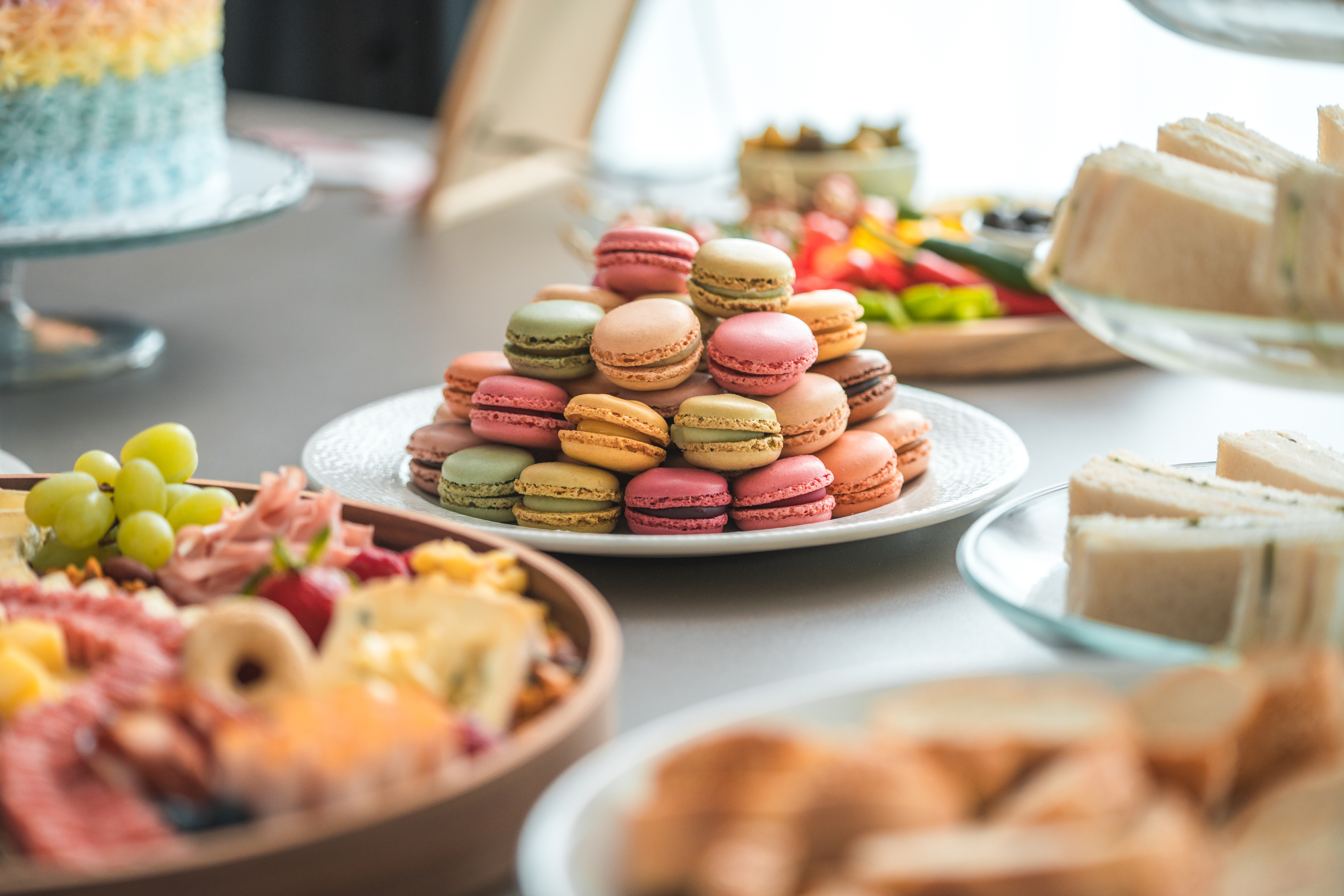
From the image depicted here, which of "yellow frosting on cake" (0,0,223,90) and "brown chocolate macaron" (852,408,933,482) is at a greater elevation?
"yellow frosting on cake" (0,0,223,90)

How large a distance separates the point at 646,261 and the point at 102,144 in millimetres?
747

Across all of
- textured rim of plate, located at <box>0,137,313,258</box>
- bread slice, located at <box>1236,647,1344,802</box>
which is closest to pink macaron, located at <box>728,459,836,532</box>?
bread slice, located at <box>1236,647,1344,802</box>

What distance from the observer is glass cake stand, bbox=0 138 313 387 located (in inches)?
53.3

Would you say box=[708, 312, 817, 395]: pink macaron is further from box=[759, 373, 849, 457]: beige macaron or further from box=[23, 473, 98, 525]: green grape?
box=[23, 473, 98, 525]: green grape

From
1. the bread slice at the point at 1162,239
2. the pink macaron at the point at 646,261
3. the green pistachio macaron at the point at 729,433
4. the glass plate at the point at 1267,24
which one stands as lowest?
the green pistachio macaron at the point at 729,433

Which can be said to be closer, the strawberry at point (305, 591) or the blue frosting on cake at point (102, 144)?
the strawberry at point (305, 591)

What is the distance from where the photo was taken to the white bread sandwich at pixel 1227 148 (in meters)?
0.77

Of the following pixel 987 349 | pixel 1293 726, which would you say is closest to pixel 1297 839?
pixel 1293 726

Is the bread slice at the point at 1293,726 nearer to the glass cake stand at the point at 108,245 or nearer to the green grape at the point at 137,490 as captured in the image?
the green grape at the point at 137,490

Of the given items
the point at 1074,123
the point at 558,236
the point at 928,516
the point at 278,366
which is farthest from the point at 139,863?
the point at 1074,123

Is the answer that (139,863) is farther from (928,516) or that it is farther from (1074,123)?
(1074,123)

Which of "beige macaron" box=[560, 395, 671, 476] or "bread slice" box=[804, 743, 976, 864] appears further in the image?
"beige macaron" box=[560, 395, 671, 476]

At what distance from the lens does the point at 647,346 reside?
95cm

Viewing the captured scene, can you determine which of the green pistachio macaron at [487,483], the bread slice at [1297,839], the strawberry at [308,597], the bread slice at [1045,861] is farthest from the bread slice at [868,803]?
the green pistachio macaron at [487,483]
